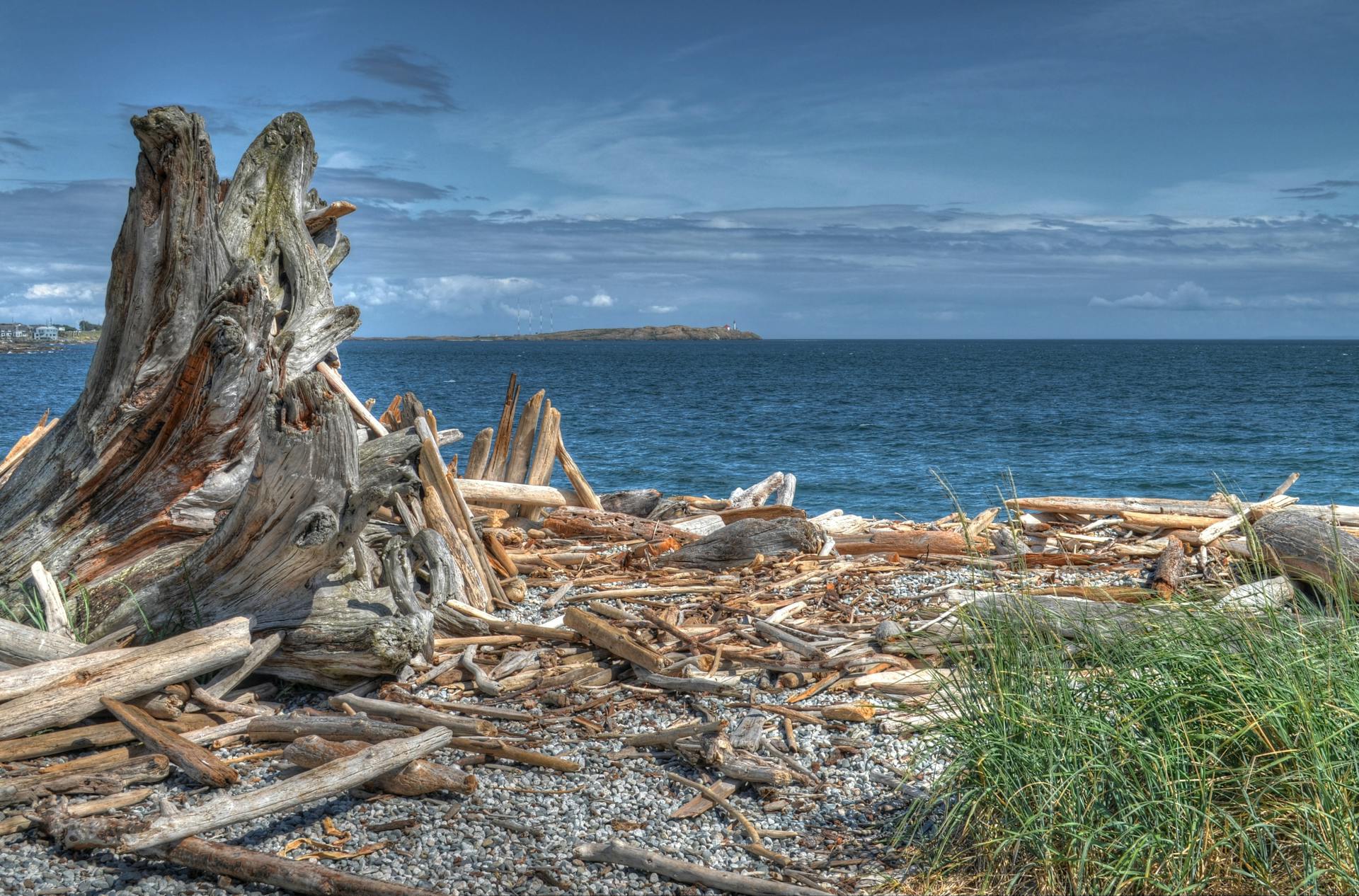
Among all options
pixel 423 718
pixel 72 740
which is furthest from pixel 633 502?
pixel 72 740

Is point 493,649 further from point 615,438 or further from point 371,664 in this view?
point 615,438

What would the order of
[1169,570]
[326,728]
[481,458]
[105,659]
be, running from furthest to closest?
[481,458] < [1169,570] < [105,659] < [326,728]

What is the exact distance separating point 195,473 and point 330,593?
1.75m

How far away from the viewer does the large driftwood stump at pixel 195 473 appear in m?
6.39

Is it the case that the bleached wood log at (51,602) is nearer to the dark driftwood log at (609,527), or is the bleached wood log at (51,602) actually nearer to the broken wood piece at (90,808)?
the broken wood piece at (90,808)

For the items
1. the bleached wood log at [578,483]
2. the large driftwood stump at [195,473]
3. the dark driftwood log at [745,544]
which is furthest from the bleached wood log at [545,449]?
the large driftwood stump at [195,473]

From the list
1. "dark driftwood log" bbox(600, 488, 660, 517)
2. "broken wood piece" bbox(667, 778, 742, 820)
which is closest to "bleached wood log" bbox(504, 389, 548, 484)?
"dark driftwood log" bbox(600, 488, 660, 517)

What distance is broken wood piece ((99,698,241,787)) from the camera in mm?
5105

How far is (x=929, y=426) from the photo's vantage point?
144 feet

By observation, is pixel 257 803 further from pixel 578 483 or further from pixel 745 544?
pixel 578 483

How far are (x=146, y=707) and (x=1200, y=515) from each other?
31.7 feet

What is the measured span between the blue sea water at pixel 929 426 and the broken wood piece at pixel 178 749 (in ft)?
13.4

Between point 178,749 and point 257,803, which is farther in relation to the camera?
point 178,749

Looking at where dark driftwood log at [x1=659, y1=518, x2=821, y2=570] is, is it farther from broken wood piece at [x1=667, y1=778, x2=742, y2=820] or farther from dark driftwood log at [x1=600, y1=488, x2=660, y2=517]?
broken wood piece at [x1=667, y1=778, x2=742, y2=820]
